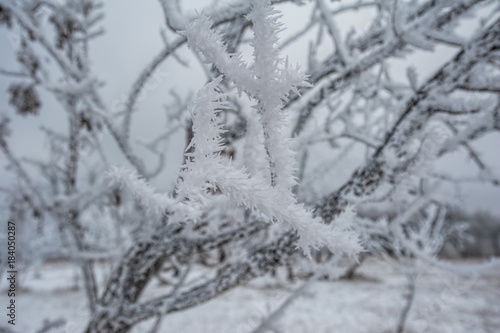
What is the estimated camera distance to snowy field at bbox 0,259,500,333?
8.00 meters

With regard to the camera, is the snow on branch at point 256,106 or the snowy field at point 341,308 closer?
the snow on branch at point 256,106

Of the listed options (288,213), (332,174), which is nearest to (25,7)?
(288,213)

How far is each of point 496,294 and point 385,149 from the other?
15232mm

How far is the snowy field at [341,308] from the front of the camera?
26.2ft

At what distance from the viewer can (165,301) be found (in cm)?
148

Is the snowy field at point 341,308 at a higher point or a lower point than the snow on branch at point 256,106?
lower

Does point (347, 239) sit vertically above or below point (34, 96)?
below

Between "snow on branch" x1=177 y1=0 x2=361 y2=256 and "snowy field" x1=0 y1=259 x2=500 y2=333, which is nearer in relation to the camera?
"snow on branch" x1=177 y1=0 x2=361 y2=256

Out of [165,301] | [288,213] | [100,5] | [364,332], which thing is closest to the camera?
[288,213]

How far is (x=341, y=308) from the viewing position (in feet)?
31.5

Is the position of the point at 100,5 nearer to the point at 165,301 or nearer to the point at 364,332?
the point at 165,301

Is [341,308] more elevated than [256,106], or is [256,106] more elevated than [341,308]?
[256,106]

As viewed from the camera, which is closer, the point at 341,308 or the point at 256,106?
the point at 256,106

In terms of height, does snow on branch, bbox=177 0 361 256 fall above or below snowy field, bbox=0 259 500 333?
above
